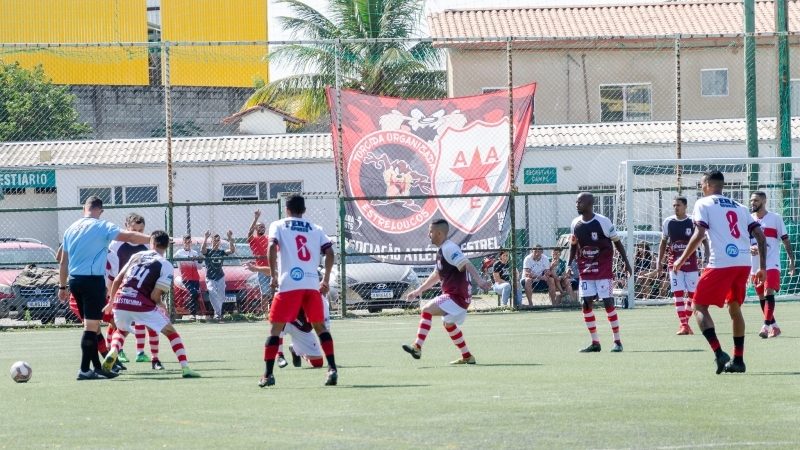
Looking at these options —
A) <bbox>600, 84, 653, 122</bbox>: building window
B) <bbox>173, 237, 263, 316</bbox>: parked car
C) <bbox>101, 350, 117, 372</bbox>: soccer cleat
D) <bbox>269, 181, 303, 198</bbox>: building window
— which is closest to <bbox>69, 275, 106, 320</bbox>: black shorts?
<bbox>101, 350, 117, 372</bbox>: soccer cleat

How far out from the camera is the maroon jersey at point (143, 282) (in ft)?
47.4

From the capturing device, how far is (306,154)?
39688mm

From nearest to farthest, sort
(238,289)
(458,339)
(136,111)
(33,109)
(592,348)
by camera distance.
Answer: (458,339)
(592,348)
(238,289)
(33,109)
(136,111)

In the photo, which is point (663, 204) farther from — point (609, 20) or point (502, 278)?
point (609, 20)

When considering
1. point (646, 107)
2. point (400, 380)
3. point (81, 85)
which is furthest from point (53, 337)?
point (81, 85)

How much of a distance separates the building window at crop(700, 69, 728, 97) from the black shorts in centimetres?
3598

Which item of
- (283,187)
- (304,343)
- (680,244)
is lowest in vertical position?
(304,343)

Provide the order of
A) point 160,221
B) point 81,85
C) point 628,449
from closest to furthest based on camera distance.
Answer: point 628,449, point 160,221, point 81,85

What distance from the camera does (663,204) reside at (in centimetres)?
2906

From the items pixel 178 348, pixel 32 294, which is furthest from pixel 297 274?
pixel 32 294

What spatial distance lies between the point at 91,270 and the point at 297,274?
2.80 metres

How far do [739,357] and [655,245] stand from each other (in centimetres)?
1560

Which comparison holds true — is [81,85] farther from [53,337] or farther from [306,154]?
[53,337]

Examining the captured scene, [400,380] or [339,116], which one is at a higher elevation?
[339,116]
